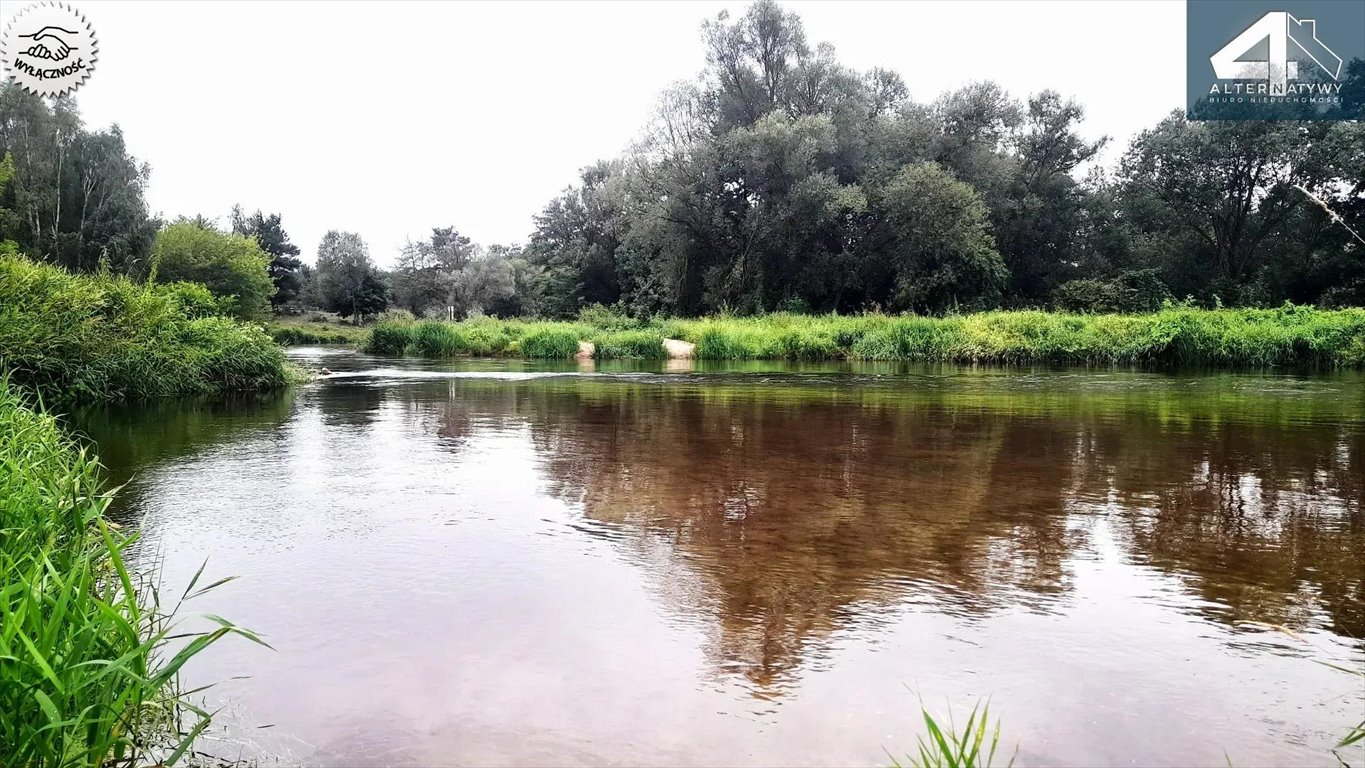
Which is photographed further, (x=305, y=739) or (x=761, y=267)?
(x=761, y=267)

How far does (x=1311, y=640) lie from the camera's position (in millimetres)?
3059

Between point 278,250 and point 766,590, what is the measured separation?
75.0 m

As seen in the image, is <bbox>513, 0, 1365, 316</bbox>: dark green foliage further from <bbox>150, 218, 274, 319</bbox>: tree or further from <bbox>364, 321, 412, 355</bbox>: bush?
<bbox>150, 218, 274, 319</bbox>: tree

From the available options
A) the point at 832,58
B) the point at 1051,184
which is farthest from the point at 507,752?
the point at 1051,184

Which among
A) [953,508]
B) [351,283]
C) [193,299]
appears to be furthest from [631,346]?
[351,283]

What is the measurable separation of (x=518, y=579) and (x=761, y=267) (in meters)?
38.2

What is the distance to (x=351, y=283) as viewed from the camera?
64625 mm

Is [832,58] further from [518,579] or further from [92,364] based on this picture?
[518,579]

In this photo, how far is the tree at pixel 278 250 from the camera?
6869cm

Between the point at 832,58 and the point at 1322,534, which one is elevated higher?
the point at 832,58

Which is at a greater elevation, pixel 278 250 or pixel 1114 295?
pixel 278 250

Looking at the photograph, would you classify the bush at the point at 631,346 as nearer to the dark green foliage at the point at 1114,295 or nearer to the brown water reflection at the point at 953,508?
the dark green foliage at the point at 1114,295

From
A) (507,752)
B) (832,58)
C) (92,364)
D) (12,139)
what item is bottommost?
(507,752)

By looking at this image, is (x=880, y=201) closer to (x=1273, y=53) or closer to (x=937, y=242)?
(x=937, y=242)
